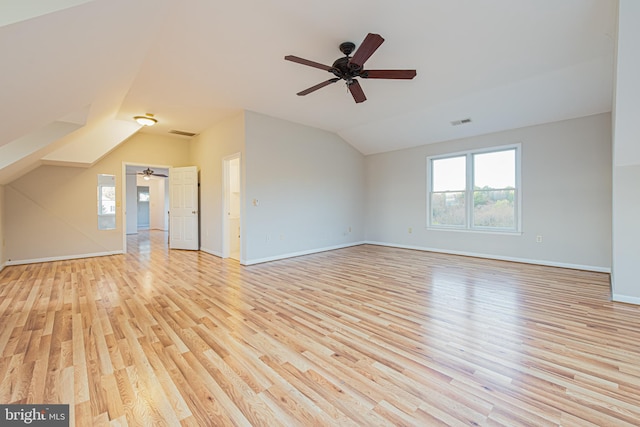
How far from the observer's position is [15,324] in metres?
2.56

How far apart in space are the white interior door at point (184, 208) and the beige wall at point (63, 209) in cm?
77

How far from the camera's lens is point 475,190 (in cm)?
580

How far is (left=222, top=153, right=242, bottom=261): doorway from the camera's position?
577 centimetres

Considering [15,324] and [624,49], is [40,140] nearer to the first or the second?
[15,324]

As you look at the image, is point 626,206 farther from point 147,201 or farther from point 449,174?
point 147,201

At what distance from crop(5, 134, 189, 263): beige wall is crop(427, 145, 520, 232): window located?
22.5 feet

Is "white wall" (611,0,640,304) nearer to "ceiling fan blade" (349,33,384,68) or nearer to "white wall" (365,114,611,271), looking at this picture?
"white wall" (365,114,611,271)

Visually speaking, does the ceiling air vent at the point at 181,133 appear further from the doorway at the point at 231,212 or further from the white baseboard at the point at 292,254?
the white baseboard at the point at 292,254

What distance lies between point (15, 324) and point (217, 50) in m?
3.39

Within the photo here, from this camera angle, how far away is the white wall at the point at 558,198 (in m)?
4.39

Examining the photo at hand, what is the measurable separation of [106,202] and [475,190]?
8.15m

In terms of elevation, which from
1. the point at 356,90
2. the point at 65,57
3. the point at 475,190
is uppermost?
the point at 356,90

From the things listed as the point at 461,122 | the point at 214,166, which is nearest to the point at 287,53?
the point at 214,166

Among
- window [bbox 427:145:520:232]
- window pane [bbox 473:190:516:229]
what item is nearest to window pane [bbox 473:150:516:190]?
window [bbox 427:145:520:232]
